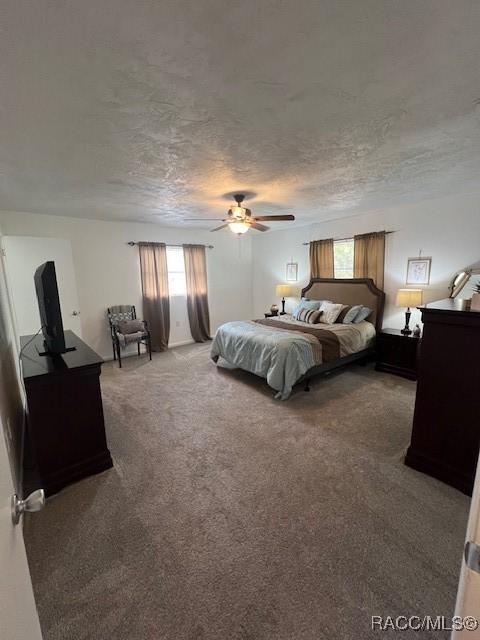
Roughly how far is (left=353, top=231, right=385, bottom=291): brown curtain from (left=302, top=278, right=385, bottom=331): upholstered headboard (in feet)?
0.36

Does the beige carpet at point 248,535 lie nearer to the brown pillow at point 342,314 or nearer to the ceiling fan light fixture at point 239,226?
the brown pillow at point 342,314

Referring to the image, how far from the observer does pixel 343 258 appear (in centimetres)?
505

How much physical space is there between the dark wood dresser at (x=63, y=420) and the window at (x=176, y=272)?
11.9 ft

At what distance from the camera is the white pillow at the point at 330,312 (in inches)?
179

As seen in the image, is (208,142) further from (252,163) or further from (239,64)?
(239,64)

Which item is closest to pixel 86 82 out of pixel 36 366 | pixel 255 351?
pixel 36 366

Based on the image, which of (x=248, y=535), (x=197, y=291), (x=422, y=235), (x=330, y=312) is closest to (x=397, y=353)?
(x=330, y=312)

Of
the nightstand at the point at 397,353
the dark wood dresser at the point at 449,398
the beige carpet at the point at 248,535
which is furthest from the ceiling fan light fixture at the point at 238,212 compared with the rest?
the nightstand at the point at 397,353

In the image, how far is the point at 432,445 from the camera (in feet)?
6.75

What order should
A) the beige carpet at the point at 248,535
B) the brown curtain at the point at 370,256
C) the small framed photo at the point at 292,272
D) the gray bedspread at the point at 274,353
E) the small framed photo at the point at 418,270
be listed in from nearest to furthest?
the beige carpet at the point at 248,535 → the gray bedspread at the point at 274,353 → the small framed photo at the point at 418,270 → the brown curtain at the point at 370,256 → the small framed photo at the point at 292,272

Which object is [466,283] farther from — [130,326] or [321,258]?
[130,326]

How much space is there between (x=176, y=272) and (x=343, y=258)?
11.0 feet

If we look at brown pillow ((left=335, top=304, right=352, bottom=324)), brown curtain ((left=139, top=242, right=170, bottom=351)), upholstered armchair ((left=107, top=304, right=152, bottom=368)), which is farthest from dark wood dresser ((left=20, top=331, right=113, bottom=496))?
brown pillow ((left=335, top=304, right=352, bottom=324))

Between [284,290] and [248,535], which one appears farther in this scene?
[284,290]
